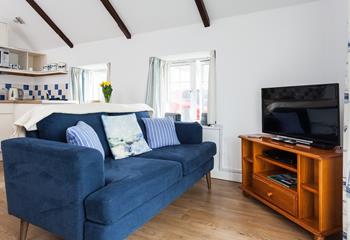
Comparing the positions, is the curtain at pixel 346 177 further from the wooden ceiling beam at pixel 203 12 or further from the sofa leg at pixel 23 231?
the sofa leg at pixel 23 231

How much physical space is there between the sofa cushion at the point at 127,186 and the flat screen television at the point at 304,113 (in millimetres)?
1098

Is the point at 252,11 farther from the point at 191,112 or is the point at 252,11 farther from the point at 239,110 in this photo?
the point at 191,112

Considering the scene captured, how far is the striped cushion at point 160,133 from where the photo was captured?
2.50 meters

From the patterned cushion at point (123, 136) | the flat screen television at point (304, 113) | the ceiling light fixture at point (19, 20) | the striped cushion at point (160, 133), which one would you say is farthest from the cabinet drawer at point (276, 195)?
the ceiling light fixture at point (19, 20)

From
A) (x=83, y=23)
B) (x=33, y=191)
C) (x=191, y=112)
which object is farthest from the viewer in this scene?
(x=83, y=23)

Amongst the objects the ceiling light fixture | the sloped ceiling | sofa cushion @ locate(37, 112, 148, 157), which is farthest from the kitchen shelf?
sofa cushion @ locate(37, 112, 148, 157)

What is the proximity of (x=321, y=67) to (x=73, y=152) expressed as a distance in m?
2.46

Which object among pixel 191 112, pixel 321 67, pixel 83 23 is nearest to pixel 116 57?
pixel 83 23

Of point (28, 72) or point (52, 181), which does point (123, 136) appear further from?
point (28, 72)

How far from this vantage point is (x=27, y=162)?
4.75 feet

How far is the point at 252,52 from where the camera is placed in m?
2.84

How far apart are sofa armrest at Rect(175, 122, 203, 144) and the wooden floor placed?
61 centimetres

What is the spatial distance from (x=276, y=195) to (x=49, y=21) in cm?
412

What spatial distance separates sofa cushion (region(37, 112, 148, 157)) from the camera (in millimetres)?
1749
